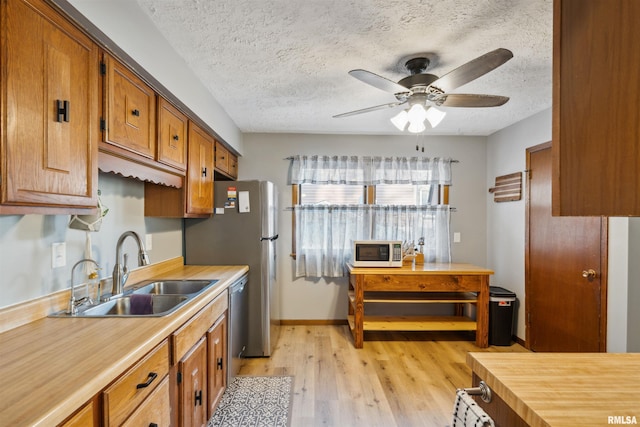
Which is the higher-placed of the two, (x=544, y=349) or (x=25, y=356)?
(x=25, y=356)

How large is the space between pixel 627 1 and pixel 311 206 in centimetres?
349

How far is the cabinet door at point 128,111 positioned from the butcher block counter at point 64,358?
806 mm

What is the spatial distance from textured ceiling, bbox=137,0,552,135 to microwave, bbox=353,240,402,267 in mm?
1456

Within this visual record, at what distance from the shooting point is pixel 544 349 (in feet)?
10.3

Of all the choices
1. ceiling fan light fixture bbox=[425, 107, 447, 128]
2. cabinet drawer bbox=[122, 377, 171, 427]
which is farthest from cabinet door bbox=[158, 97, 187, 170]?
ceiling fan light fixture bbox=[425, 107, 447, 128]

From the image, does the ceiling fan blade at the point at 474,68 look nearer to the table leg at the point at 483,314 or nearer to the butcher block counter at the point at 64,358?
the butcher block counter at the point at 64,358

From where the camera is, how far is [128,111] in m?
1.59

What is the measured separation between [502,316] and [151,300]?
332 cm

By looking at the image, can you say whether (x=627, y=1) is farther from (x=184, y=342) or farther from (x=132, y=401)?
(x=184, y=342)

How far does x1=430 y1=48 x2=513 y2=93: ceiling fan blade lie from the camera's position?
157 cm

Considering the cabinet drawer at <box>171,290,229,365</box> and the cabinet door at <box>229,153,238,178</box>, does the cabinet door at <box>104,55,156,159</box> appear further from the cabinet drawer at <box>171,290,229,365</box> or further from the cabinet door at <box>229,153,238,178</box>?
the cabinet door at <box>229,153,238,178</box>

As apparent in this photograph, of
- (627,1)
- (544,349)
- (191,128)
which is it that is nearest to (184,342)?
(191,128)

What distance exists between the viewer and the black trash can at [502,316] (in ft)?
11.3

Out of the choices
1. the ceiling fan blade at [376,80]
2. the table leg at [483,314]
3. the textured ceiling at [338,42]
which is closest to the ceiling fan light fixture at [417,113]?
the ceiling fan blade at [376,80]
